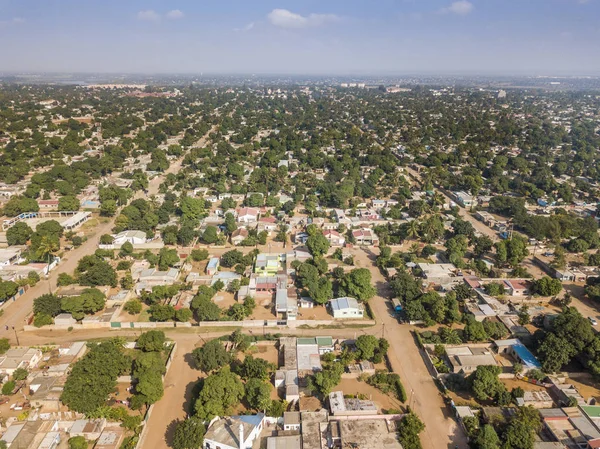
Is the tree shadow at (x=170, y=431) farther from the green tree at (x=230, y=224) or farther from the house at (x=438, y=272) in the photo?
the green tree at (x=230, y=224)

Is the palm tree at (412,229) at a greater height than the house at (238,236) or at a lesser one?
greater

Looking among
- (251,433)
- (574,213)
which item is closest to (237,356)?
(251,433)

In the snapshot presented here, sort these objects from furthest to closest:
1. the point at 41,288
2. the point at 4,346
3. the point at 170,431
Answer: the point at 41,288 < the point at 4,346 < the point at 170,431

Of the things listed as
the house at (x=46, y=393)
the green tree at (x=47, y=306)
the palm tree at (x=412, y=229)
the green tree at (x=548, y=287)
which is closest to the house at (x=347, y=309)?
the palm tree at (x=412, y=229)

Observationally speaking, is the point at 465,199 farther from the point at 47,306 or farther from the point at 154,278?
the point at 47,306

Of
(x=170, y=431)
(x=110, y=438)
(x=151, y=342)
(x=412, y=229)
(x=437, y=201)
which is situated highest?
(x=437, y=201)

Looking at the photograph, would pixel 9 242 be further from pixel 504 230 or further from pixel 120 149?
pixel 504 230

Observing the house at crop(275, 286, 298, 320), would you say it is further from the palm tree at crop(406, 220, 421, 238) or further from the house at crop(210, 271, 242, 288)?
the palm tree at crop(406, 220, 421, 238)

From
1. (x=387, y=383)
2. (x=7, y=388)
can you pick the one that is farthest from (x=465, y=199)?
(x=7, y=388)
